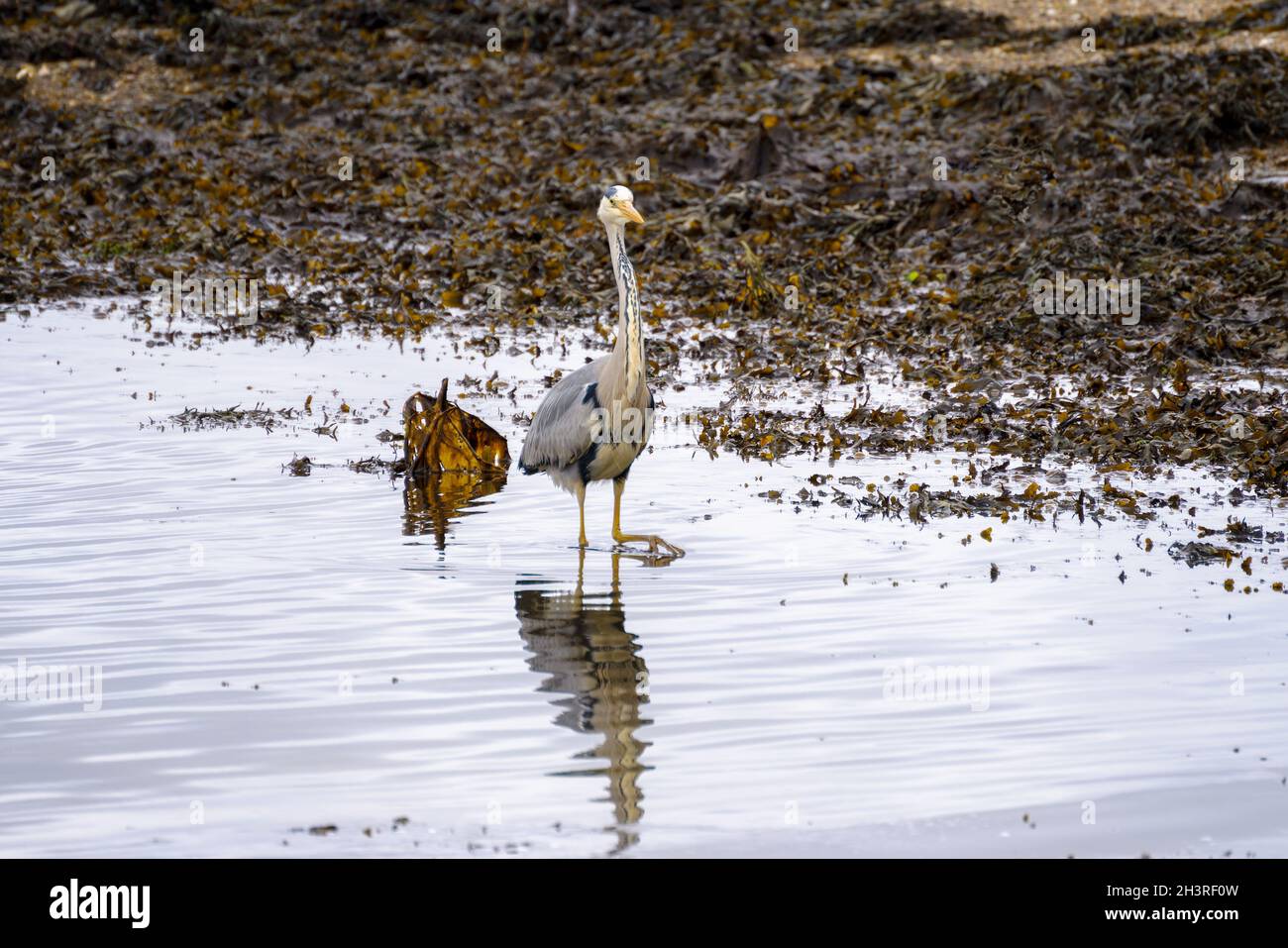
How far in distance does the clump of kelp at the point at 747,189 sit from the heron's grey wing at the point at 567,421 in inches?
97.6

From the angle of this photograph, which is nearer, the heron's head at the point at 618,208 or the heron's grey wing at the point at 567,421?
the heron's head at the point at 618,208

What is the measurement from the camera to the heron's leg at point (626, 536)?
31.4ft

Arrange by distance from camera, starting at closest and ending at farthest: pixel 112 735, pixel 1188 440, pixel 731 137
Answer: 1. pixel 112 735
2. pixel 1188 440
3. pixel 731 137

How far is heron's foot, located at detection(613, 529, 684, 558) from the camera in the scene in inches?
376

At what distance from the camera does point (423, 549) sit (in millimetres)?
9695

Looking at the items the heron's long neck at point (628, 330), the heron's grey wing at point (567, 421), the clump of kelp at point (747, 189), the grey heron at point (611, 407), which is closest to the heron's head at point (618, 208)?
the grey heron at point (611, 407)

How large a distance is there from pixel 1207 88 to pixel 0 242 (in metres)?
15.4

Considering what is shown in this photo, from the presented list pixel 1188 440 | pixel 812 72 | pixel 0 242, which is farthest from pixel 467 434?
pixel 812 72
